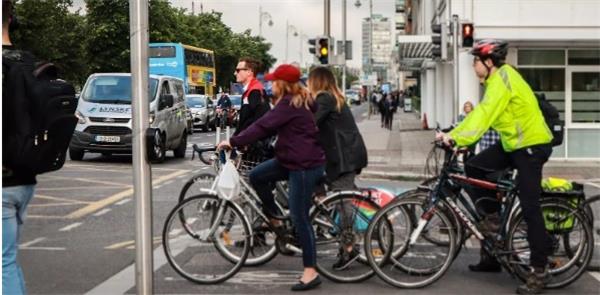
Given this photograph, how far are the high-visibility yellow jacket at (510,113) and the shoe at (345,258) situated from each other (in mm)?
1330

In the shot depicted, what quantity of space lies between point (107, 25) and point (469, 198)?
427 inches

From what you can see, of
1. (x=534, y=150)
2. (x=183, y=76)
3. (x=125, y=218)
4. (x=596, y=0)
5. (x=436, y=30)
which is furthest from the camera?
(x=183, y=76)

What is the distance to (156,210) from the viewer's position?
35.7 feet

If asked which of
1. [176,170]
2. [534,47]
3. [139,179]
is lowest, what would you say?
[176,170]

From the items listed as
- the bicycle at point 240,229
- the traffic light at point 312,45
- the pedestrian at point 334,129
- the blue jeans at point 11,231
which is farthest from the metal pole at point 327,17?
the blue jeans at point 11,231

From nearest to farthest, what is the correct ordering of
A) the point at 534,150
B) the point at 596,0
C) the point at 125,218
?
the point at 534,150
the point at 125,218
the point at 596,0

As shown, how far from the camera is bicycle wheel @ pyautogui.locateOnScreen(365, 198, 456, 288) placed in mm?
6383

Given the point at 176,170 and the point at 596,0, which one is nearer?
the point at 176,170

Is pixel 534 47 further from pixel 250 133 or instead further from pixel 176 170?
pixel 250 133

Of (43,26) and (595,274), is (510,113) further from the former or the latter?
(43,26)

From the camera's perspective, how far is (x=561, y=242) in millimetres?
6531

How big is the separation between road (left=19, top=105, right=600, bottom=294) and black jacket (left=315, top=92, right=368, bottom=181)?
950mm

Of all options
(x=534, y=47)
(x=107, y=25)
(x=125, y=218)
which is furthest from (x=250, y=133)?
(x=534, y=47)

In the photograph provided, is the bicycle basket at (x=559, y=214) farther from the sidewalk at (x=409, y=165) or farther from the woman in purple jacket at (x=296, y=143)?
the sidewalk at (x=409, y=165)
